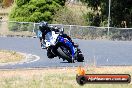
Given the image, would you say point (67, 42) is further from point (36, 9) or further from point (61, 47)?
point (36, 9)

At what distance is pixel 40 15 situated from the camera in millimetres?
41656

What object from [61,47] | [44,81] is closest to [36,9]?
[44,81]

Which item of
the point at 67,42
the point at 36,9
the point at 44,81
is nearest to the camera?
the point at 67,42

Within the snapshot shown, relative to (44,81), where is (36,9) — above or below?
above

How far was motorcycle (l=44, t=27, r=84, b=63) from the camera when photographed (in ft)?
13.4

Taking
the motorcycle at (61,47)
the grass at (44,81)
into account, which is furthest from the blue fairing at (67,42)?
the grass at (44,81)

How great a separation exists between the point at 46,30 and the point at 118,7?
127ft

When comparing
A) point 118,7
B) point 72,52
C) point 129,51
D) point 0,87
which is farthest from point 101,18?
point 72,52

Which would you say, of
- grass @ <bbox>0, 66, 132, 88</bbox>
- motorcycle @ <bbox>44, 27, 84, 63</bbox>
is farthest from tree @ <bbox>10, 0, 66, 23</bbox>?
motorcycle @ <bbox>44, 27, 84, 63</bbox>

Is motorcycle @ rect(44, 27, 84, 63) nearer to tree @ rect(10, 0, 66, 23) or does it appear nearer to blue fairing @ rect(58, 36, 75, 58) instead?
blue fairing @ rect(58, 36, 75, 58)

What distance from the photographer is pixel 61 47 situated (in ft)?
13.8

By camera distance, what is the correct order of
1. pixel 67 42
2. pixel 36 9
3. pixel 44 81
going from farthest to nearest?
pixel 36 9
pixel 44 81
pixel 67 42

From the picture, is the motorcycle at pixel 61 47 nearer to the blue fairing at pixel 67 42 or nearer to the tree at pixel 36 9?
the blue fairing at pixel 67 42

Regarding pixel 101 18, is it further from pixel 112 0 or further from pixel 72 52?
pixel 72 52
